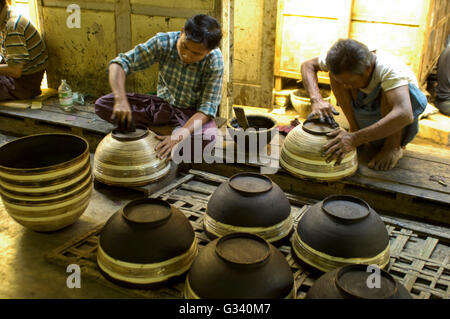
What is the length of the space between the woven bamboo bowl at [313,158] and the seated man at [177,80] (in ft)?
2.67

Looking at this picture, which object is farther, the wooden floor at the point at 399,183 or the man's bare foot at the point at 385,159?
the man's bare foot at the point at 385,159

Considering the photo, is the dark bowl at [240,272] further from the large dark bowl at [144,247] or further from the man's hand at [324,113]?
the man's hand at [324,113]

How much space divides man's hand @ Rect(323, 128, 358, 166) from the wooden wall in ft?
5.52

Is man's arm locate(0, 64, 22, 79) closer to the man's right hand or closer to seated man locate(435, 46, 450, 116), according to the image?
the man's right hand

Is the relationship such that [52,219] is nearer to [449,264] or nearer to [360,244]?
[360,244]

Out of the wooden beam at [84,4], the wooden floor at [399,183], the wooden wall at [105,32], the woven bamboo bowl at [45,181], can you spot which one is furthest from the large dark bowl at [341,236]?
the wooden beam at [84,4]

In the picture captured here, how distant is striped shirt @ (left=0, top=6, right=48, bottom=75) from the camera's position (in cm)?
458

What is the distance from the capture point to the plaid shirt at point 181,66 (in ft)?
12.4

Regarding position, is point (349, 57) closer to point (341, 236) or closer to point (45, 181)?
point (341, 236)

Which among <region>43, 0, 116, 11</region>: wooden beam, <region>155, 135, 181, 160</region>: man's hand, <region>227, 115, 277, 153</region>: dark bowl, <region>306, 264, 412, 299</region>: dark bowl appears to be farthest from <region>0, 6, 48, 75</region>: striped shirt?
<region>306, 264, 412, 299</region>: dark bowl

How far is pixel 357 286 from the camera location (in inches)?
75.2

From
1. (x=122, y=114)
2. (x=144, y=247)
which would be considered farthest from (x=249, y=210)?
(x=122, y=114)
